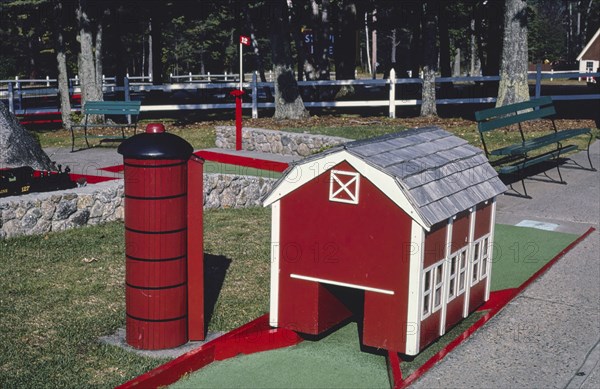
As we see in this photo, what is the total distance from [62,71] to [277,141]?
27.7 ft

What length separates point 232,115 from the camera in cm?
2573

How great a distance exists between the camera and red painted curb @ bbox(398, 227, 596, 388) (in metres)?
Answer: 5.61

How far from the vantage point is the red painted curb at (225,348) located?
5.36 m

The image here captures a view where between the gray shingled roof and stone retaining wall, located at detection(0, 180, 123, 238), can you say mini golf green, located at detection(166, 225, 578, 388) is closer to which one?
the gray shingled roof

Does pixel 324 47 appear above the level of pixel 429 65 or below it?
above

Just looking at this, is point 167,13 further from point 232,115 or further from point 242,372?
point 242,372

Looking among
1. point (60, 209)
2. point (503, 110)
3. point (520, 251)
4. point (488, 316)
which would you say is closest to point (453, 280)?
point (488, 316)

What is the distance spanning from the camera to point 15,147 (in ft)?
38.9

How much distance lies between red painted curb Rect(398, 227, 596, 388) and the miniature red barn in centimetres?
14

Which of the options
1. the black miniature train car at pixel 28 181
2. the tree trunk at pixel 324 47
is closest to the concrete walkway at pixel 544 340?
the black miniature train car at pixel 28 181

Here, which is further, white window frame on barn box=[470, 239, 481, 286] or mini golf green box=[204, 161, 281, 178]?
mini golf green box=[204, 161, 281, 178]

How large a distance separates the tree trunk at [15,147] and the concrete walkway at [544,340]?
760 centimetres

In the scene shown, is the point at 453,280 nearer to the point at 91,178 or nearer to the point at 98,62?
the point at 91,178

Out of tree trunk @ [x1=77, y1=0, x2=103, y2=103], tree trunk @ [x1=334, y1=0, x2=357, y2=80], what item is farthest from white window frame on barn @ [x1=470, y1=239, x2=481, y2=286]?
tree trunk @ [x1=334, y1=0, x2=357, y2=80]
